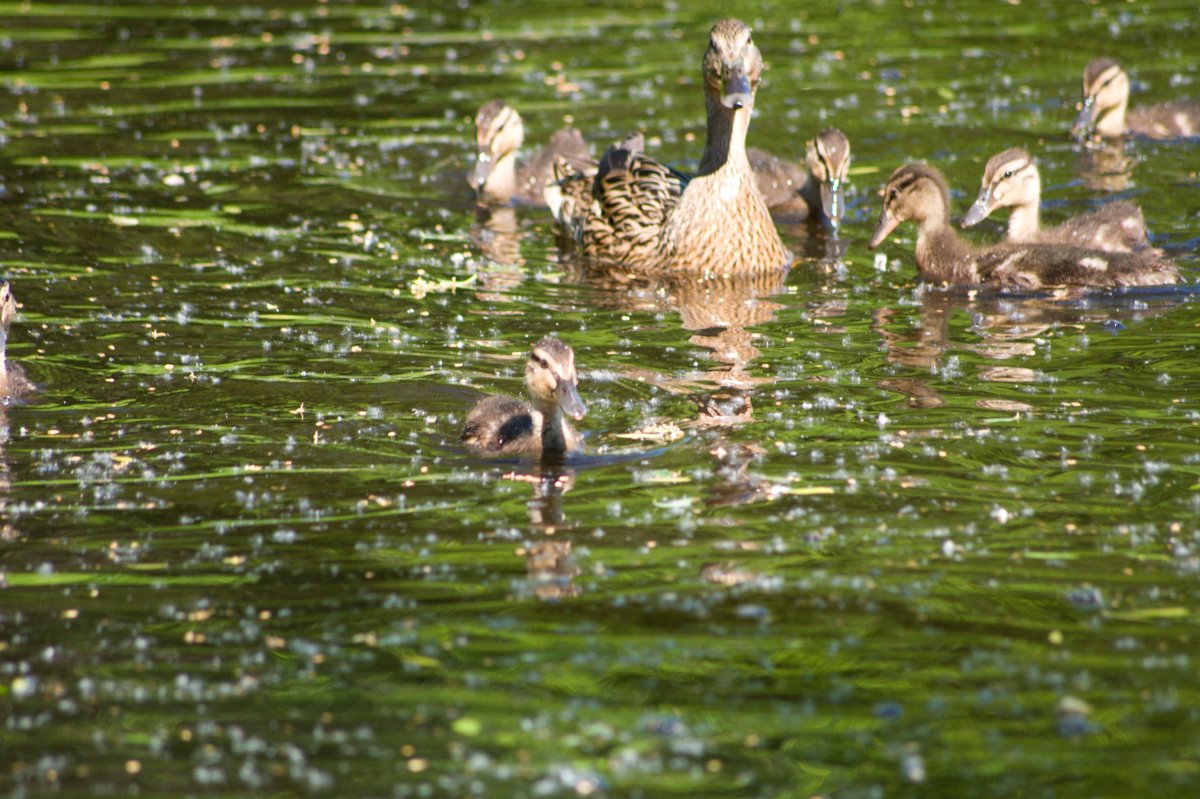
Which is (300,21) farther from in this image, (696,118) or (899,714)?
(899,714)

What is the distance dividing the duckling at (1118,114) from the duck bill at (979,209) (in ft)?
10.9

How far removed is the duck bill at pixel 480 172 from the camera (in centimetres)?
1492

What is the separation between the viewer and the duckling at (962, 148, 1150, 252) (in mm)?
11891

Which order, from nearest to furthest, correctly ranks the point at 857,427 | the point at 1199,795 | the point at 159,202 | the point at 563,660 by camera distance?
the point at 1199,795 < the point at 563,660 < the point at 857,427 < the point at 159,202

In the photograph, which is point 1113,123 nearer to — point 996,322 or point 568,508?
point 996,322

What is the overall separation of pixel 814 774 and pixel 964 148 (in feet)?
35.4

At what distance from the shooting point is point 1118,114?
1579 cm

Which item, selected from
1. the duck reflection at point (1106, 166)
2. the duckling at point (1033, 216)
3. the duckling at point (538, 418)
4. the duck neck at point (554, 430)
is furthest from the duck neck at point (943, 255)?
the duck neck at point (554, 430)

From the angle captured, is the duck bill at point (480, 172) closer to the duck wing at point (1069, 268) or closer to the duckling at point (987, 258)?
the duckling at point (987, 258)

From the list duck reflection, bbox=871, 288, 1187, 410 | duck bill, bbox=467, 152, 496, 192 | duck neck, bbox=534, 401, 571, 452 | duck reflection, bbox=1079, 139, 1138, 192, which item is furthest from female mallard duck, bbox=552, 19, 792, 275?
duck neck, bbox=534, 401, 571, 452

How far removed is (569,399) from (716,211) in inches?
187

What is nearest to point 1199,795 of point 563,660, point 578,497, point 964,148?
point 563,660

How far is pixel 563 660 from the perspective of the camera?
629 centimetres

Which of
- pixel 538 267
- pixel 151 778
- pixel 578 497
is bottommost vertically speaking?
pixel 151 778
